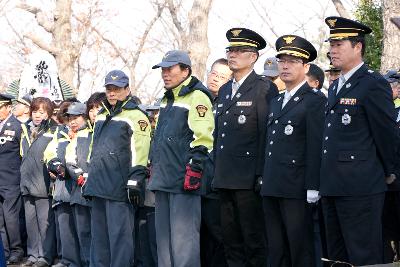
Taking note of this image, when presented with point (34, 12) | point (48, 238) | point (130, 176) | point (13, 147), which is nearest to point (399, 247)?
point (130, 176)

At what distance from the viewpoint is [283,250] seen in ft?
24.1

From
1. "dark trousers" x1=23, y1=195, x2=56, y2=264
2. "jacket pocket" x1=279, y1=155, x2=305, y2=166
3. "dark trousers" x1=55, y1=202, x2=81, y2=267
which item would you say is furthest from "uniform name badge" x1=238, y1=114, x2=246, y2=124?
"dark trousers" x1=23, y1=195, x2=56, y2=264

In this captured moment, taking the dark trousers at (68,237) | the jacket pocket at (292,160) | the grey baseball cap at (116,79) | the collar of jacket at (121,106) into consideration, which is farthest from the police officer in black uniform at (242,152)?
the dark trousers at (68,237)

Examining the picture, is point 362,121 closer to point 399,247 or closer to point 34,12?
point 399,247

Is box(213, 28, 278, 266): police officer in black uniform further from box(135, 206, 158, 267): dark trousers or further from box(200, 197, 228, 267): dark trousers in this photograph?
box(135, 206, 158, 267): dark trousers

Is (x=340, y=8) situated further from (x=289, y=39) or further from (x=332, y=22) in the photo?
(x=332, y=22)

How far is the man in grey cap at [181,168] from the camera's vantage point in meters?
8.38

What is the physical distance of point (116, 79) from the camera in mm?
9242

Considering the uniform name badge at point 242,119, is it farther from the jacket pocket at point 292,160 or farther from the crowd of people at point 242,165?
the jacket pocket at point 292,160

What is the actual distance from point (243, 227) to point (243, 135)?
0.85 m

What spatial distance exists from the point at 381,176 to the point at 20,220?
23.9ft

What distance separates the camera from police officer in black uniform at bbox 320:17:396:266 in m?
6.62

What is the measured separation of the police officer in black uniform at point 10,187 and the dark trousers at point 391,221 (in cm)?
590

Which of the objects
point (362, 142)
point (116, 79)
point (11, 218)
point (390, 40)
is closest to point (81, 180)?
point (116, 79)
